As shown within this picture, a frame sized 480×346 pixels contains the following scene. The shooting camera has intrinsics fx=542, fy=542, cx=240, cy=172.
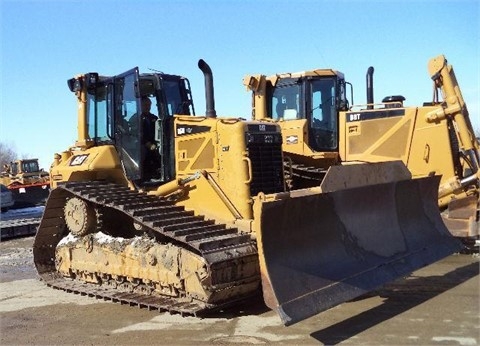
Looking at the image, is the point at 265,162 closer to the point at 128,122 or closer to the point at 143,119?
the point at 143,119

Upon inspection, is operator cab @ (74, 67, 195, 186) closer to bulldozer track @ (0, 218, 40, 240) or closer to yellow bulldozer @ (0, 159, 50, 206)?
bulldozer track @ (0, 218, 40, 240)

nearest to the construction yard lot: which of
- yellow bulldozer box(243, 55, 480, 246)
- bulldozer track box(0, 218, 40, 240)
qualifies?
yellow bulldozer box(243, 55, 480, 246)

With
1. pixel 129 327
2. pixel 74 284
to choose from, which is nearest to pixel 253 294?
pixel 129 327

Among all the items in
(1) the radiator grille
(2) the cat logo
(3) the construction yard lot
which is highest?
(2) the cat logo

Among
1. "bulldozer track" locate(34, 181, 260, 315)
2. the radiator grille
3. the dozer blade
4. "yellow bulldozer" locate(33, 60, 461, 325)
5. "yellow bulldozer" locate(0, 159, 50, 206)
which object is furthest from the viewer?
"yellow bulldozer" locate(0, 159, 50, 206)

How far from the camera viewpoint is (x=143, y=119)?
26.3 ft

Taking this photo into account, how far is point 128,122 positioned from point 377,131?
5.55 m

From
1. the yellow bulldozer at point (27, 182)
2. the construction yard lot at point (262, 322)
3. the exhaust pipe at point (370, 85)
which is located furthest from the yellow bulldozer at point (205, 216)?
the yellow bulldozer at point (27, 182)

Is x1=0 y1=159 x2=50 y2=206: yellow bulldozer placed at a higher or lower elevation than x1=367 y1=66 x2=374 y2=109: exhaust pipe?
lower

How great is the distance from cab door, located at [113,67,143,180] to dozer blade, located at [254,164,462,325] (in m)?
2.98

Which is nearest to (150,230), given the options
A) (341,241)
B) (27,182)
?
(341,241)

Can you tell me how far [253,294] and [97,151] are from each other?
351 cm

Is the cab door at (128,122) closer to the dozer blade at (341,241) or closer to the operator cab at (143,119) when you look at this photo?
the operator cab at (143,119)

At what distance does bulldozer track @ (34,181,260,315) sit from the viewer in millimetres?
5969
